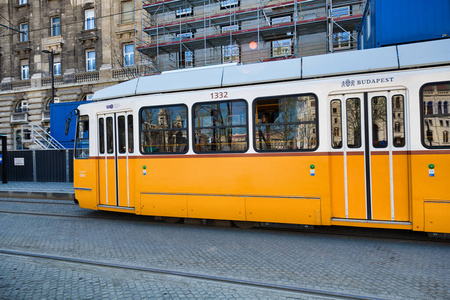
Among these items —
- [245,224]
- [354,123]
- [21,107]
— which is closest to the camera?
[354,123]

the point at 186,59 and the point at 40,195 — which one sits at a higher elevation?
the point at 186,59

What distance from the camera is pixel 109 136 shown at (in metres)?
8.56

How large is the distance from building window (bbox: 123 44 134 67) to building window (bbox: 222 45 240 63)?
8.14m

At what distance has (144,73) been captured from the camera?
25.6 m

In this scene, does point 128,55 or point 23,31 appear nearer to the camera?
point 128,55

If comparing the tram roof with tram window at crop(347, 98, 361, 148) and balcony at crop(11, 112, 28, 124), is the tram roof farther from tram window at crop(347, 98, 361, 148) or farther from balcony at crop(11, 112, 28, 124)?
balcony at crop(11, 112, 28, 124)

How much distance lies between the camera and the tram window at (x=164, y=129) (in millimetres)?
7660

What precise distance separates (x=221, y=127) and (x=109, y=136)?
3.11 m

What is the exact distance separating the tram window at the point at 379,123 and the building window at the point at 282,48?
657 inches

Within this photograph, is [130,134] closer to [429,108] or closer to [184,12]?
[429,108]

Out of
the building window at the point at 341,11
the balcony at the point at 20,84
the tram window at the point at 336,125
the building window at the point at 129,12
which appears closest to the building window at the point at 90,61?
the building window at the point at 129,12

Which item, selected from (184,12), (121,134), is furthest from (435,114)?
(184,12)

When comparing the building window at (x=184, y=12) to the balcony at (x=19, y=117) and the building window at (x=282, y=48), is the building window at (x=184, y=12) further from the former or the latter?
the balcony at (x=19, y=117)

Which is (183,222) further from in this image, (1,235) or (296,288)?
(296,288)
